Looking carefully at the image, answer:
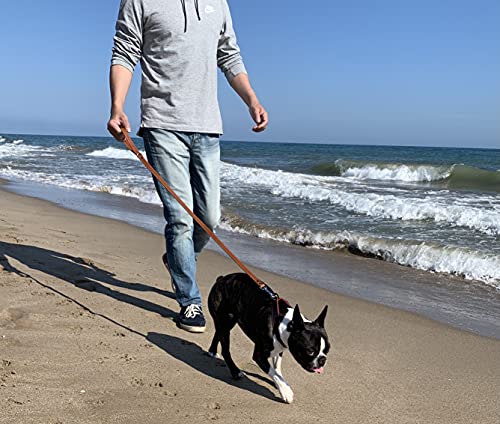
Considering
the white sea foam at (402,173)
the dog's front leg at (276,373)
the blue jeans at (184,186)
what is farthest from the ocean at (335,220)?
the white sea foam at (402,173)

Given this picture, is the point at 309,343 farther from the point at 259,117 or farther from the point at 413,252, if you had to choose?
the point at 413,252

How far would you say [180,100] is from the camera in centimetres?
361

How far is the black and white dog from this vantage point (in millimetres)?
2574

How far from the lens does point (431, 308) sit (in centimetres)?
478

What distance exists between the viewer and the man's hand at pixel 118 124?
3358 millimetres

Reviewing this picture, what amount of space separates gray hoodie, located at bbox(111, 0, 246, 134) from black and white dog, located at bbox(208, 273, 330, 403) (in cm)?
107

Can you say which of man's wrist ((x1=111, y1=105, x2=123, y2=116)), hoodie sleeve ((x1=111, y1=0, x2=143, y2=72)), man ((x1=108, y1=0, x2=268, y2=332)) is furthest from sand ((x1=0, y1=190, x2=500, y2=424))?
hoodie sleeve ((x1=111, y1=0, x2=143, y2=72))

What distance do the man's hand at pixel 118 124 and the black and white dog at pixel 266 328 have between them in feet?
3.29

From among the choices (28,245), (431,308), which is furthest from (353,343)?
(28,245)

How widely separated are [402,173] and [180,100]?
18.6 m

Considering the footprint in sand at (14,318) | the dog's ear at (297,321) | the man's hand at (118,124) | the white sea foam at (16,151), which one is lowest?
the white sea foam at (16,151)

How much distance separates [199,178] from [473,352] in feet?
6.61

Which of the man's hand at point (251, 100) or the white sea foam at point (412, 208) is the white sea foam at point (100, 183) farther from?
the man's hand at point (251, 100)

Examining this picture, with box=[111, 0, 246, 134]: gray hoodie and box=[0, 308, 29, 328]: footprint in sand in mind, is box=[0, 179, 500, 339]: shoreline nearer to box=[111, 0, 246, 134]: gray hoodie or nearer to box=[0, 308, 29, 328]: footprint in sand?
box=[111, 0, 246, 134]: gray hoodie
